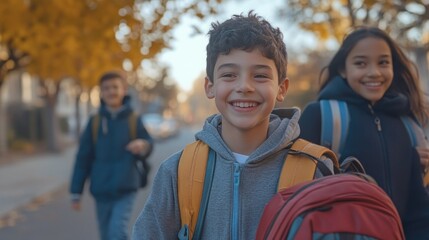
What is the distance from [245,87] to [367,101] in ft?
3.48

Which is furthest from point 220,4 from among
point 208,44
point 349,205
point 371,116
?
point 349,205

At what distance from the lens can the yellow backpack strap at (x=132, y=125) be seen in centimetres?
535

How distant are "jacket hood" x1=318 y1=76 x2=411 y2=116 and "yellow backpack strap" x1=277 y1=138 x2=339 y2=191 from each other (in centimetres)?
87

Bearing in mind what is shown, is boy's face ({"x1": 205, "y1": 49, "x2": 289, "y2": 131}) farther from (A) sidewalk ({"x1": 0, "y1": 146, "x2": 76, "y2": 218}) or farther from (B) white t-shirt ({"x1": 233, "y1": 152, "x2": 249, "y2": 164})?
(A) sidewalk ({"x1": 0, "y1": 146, "x2": 76, "y2": 218})

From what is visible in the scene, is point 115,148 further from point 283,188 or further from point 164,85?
point 164,85

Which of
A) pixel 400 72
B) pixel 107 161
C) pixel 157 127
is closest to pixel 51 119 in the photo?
pixel 157 127

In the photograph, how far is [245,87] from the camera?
197 cm

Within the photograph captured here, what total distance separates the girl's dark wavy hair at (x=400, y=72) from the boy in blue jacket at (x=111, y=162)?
2.55 m

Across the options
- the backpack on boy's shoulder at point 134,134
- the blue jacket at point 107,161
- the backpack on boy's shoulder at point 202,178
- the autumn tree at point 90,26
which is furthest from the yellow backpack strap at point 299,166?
the autumn tree at point 90,26

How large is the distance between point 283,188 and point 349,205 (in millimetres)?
335

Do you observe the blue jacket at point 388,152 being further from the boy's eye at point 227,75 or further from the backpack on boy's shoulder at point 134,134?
the backpack on boy's shoulder at point 134,134

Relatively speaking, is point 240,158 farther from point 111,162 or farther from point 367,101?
point 111,162

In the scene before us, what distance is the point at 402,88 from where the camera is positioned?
306cm

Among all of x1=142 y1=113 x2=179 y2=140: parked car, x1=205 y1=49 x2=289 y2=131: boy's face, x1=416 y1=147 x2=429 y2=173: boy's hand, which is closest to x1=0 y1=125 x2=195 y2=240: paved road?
x1=416 y1=147 x2=429 y2=173: boy's hand
